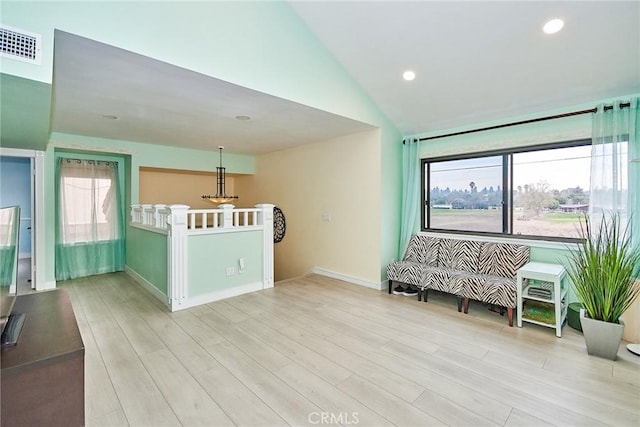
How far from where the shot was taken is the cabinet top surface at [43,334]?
1.22 m

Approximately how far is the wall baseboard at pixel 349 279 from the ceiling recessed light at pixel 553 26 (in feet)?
11.2

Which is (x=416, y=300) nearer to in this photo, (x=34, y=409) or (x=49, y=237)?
(x=34, y=409)

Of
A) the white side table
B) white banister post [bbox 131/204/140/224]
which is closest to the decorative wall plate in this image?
white banister post [bbox 131/204/140/224]

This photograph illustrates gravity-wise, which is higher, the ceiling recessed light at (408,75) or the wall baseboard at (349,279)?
the ceiling recessed light at (408,75)

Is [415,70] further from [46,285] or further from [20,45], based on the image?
[46,285]

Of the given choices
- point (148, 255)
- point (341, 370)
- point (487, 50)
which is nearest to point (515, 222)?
point (487, 50)

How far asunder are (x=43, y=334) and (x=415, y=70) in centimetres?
387

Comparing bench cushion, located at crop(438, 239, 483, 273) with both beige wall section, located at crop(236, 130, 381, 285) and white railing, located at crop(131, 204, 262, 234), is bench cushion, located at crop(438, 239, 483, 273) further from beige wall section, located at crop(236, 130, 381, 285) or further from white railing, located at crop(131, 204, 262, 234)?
white railing, located at crop(131, 204, 262, 234)

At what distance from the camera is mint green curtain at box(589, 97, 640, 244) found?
2.95 m

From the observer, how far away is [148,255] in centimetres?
448

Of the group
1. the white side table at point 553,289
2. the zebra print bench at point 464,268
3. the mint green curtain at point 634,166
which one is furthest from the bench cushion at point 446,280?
the mint green curtain at point 634,166

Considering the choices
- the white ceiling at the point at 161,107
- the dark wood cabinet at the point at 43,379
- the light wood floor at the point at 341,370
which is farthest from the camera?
the white ceiling at the point at 161,107

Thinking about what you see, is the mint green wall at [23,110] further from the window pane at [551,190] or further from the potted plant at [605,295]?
the window pane at [551,190]

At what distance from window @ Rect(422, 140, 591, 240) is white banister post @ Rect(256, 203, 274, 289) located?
8.20ft
